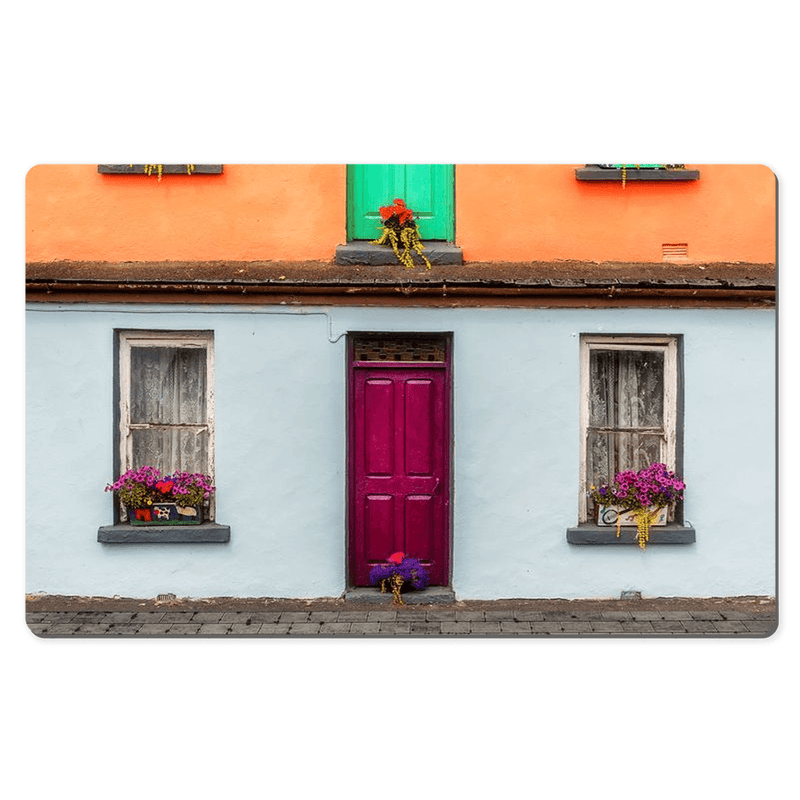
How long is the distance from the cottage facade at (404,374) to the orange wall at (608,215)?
10mm

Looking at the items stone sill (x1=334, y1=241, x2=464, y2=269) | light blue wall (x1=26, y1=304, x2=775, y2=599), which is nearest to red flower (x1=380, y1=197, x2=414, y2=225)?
stone sill (x1=334, y1=241, x2=464, y2=269)

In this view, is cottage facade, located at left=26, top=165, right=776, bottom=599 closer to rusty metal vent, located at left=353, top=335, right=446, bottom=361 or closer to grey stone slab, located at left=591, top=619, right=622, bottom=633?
rusty metal vent, located at left=353, top=335, right=446, bottom=361

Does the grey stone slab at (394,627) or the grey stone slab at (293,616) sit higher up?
the grey stone slab at (293,616)

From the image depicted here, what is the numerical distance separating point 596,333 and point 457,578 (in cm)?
133

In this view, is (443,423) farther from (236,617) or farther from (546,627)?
(236,617)

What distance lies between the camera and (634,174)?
13.0ft

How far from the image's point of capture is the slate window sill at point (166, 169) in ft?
12.7

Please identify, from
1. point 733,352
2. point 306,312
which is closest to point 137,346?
point 306,312

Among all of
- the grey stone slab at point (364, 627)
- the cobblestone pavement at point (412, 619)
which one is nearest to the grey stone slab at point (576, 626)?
the cobblestone pavement at point (412, 619)

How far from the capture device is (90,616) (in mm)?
3895

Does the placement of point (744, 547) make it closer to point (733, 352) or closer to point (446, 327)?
point (733, 352)

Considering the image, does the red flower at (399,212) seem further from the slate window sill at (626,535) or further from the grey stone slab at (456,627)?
the grey stone slab at (456,627)

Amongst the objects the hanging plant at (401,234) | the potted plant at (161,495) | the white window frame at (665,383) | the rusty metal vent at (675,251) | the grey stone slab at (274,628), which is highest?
the hanging plant at (401,234)

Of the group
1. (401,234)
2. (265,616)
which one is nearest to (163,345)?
(401,234)
